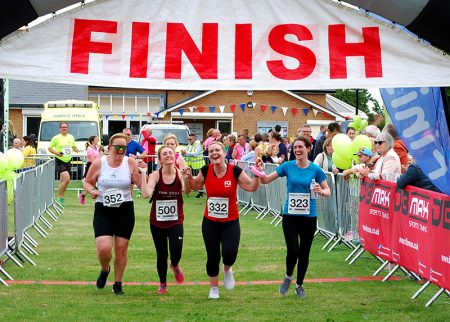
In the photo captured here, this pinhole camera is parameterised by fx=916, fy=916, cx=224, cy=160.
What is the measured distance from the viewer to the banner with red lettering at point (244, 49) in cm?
659

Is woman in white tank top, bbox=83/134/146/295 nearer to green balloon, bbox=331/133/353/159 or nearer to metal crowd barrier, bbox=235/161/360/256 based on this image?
metal crowd barrier, bbox=235/161/360/256

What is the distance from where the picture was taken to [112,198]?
33.8 ft

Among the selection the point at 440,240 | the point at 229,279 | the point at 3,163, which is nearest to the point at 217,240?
the point at 229,279

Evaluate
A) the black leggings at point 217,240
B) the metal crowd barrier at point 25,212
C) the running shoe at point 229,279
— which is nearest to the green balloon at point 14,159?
the metal crowd barrier at point 25,212

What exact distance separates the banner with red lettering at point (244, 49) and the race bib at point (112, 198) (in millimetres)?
3805

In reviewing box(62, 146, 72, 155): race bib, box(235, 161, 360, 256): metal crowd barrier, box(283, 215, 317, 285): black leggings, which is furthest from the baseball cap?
box(62, 146, 72, 155): race bib

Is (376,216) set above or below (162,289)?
above

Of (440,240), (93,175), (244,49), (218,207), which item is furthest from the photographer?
(93,175)

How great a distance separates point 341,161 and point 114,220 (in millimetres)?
5348

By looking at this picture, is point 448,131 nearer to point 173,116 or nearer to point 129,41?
point 129,41

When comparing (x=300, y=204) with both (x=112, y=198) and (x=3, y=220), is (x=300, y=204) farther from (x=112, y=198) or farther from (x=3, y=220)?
(x=3, y=220)

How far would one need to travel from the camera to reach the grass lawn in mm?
9133

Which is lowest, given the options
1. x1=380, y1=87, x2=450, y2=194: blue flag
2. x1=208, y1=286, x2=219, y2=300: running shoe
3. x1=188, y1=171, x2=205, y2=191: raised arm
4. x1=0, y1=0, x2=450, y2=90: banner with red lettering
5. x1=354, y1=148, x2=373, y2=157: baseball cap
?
x1=208, y1=286, x2=219, y2=300: running shoe

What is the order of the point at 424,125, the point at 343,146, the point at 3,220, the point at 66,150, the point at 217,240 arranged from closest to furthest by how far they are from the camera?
1. the point at 424,125
2. the point at 217,240
3. the point at 3,220
4. the point at 343,146
5. the point at 66,150
